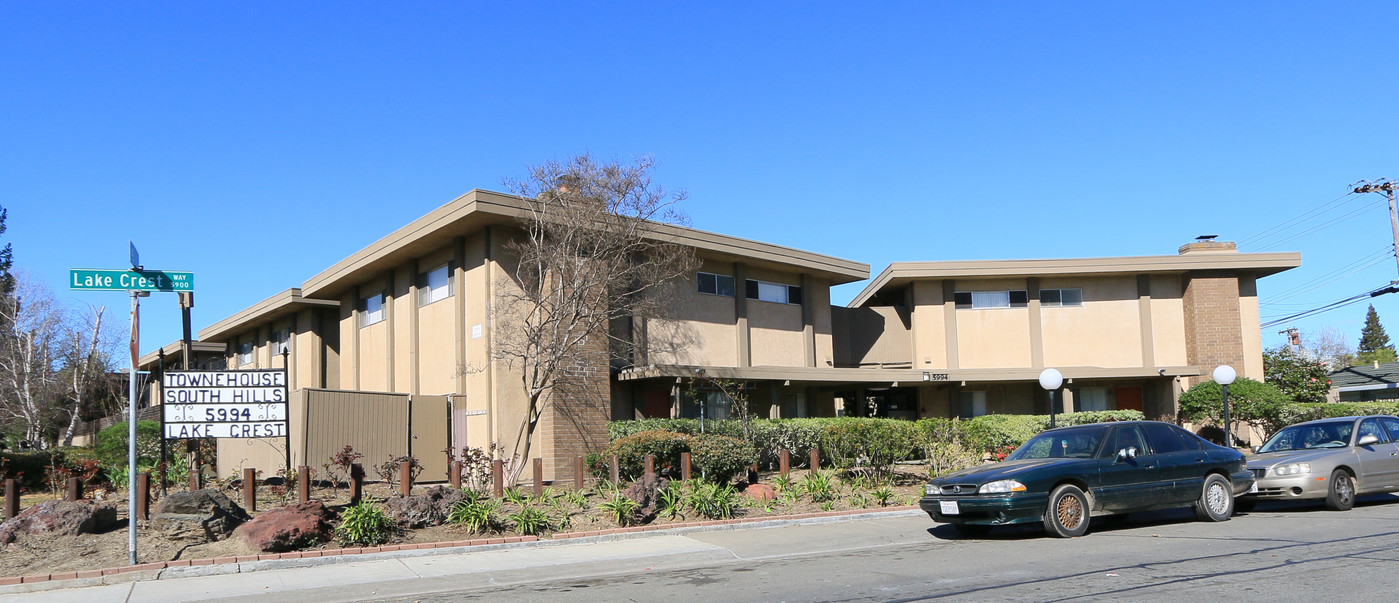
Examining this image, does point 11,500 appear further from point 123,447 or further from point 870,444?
point 870,444

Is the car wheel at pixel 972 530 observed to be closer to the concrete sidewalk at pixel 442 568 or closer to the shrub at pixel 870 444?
the concrete sidewalk at pixel 442 568

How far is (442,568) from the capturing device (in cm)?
1088

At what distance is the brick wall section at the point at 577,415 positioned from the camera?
64.8 ft

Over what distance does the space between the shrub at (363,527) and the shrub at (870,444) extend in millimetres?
7887

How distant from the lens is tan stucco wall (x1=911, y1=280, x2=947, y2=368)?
28.2 meters

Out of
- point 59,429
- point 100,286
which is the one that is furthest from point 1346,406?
point 59,429

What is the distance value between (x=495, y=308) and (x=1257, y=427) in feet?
66.2

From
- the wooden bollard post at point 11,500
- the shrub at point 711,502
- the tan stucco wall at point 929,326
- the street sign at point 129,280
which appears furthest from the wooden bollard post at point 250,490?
the tan stucco wall at point 929,326

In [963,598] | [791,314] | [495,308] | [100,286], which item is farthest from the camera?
[791,314]

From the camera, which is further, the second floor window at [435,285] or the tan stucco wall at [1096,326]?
the tan stucco wall at [1096,326]

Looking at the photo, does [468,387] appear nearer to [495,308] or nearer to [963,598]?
[495,308]

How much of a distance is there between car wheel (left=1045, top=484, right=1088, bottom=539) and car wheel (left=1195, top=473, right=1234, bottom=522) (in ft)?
7.20

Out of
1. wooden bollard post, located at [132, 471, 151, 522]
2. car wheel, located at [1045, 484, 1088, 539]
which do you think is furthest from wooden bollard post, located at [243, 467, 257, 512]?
car wheel, located at [1045, 484, 1088, 539]

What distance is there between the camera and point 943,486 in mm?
12102
